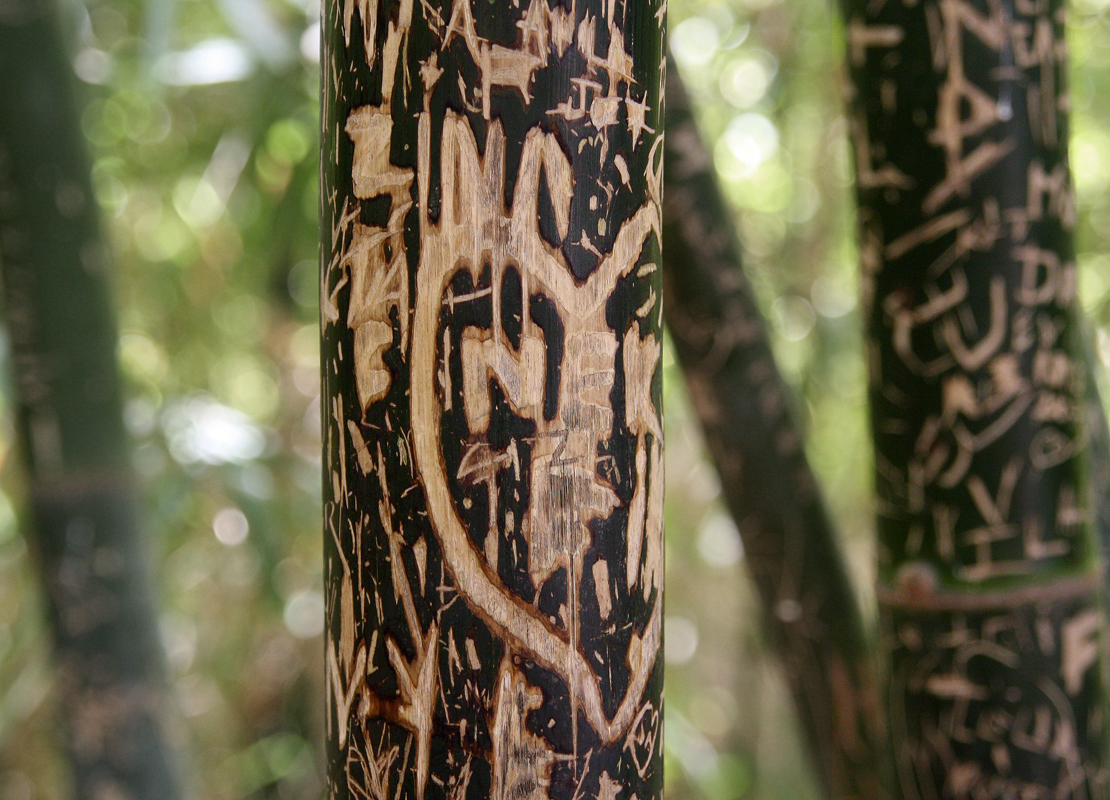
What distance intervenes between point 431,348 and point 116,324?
0.70 m

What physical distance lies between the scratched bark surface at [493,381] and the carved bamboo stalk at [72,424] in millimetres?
632

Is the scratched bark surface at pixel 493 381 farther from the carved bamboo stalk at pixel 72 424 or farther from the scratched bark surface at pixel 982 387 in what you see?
the carved bamboo stalk at pixel 72 424

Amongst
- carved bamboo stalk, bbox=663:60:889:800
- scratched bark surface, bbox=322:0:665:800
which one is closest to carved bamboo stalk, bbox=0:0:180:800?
carved bamboo stalk, bbox=663:60:889:800

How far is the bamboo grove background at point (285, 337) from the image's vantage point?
1654mm

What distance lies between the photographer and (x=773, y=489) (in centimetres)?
73

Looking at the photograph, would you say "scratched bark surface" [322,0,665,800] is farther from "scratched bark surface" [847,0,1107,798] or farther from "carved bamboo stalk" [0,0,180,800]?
"carved bamboo stalk" [0,0,180,800]

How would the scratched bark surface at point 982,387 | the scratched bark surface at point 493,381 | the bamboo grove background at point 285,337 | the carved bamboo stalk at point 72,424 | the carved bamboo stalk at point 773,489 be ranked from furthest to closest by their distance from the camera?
the bamboo grove background at point 285,337 < the carved bamboo stalk at point 72,424 < the carved bamboo stalk at point 773,489 < the scratched bark surface at point 982,387 < the scratched bark surface at point 493,381

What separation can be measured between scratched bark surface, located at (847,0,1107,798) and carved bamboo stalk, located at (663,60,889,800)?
0.66 feet

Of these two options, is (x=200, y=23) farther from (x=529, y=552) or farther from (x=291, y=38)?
(x=529, y=552)

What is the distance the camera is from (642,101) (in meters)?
0.31

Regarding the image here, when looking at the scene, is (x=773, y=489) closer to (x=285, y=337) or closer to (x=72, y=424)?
(x=72, y=424)

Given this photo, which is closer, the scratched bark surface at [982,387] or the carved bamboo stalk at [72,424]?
the scratched bark surface at [982,387]

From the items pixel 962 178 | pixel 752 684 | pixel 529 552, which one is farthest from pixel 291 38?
pixel 752 684

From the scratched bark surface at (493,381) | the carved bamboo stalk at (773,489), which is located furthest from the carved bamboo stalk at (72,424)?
the scratched bark surface at (493,381)
